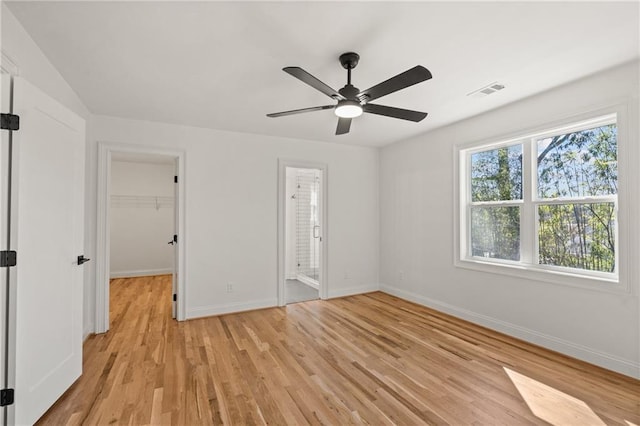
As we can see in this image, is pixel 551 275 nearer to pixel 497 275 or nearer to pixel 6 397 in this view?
pixel 497 275

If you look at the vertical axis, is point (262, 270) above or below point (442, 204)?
below

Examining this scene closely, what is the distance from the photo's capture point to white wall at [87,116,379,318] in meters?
3.96

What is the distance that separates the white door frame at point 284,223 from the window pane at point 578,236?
2.85m

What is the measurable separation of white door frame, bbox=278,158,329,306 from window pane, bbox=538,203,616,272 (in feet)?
9.35

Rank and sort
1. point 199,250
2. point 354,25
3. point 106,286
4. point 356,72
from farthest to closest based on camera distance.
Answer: point 199,250 → point 106,286 → point 356,72 → point 354,25

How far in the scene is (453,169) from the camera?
160 inches

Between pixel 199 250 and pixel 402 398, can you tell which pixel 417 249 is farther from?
pixel 199 250

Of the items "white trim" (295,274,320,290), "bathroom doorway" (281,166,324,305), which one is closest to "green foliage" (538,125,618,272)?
"white trim" (295,274,320,290)

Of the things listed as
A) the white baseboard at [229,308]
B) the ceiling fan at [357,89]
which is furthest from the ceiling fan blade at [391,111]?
the white baseboard at [229,308]

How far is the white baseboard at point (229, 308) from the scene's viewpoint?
157 inches

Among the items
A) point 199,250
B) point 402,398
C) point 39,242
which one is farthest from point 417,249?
point 39,242

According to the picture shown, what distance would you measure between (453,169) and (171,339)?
3.96 meters

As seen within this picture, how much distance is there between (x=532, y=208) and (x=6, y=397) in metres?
4.50

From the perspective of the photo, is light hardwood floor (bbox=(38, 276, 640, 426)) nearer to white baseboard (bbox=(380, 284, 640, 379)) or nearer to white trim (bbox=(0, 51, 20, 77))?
white baseboard (bbox=(380, 284, 640, 379))
